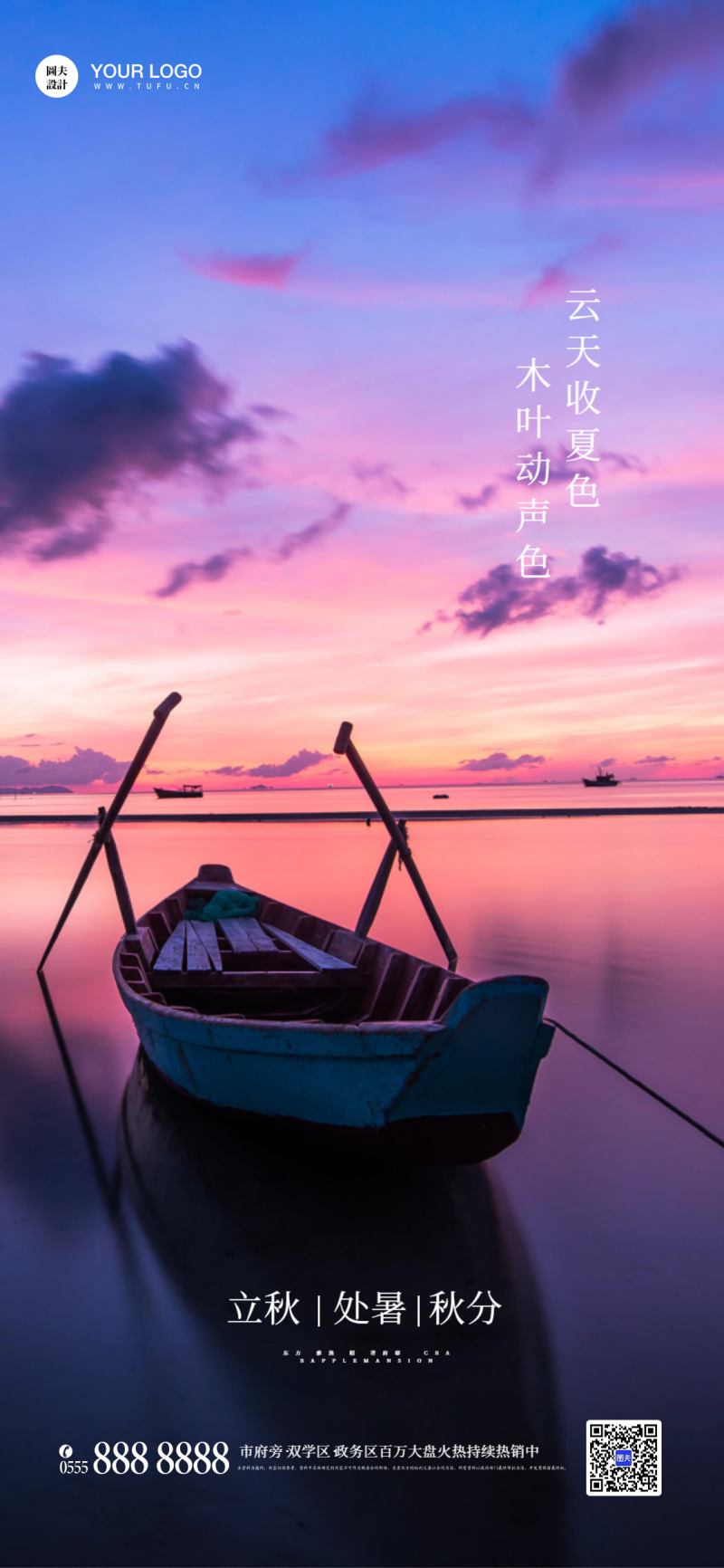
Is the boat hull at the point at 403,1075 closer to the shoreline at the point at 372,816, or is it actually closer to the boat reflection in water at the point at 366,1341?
the boat reflection in water at the point at 366,1341

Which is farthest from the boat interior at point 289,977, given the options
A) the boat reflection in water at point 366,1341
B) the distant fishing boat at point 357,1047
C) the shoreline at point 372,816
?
the shoreline at point 372,816

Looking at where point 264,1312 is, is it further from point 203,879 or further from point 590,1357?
point 203,879

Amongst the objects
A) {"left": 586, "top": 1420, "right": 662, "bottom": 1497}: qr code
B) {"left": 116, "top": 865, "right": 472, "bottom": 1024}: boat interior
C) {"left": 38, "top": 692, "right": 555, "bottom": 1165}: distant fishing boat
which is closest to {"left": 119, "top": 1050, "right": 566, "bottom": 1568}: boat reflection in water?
{"left": 586, "top": 1420, "right": 662, "bottom": 1497}: qr code

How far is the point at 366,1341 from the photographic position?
4.57 m

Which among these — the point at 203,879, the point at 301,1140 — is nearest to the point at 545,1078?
the point at 301,1140

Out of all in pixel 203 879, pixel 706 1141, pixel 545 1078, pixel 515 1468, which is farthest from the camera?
pixel 203 879

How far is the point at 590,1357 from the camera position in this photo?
4.46 meters

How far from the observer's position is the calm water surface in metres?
3.46

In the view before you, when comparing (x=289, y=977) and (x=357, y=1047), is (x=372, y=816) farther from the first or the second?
(x=357, y=1047)

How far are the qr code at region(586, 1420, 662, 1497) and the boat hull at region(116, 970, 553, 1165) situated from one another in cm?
168

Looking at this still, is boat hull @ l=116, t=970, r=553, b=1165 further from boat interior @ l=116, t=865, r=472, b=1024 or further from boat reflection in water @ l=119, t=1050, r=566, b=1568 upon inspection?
boat interior @ l=116, t=865, r=472, b=1024

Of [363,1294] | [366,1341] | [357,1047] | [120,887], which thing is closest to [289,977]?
[357,1047]

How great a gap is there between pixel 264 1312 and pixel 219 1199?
4.71ft

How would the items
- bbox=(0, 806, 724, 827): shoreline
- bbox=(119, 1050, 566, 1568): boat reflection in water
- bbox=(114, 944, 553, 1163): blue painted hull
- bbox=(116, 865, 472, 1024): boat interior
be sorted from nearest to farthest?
bbox=(119, 1050, 566, 1568): boat reflection in water < bbox=(114, 944, 553, 1163): blue painted hull < bbox=(116, 865, 472, 1024): boat interior < bbox=(0, 806, 724, 827): shoreline
